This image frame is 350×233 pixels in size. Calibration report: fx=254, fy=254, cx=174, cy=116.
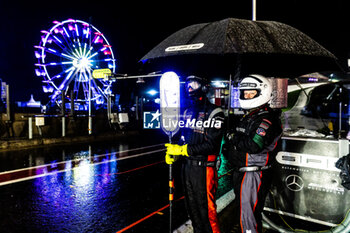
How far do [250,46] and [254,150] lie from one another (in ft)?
3.37

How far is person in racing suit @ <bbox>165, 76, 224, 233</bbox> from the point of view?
2828mm

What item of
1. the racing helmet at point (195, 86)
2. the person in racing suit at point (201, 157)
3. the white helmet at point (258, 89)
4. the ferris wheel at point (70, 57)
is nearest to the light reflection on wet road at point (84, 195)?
the person in racing suit at point (201, 157)

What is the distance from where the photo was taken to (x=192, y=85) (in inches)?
114

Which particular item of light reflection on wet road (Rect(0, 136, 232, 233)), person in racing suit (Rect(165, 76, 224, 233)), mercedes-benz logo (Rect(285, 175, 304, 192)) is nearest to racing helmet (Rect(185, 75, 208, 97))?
person in racing suit (Rect(165, 76, 224, 233))

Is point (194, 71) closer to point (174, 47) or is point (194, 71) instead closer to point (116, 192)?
point (174, 47)

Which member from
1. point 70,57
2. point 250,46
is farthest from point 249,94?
point 70,57

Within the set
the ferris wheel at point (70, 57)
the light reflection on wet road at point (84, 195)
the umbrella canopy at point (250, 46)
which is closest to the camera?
the umbrella canopy at point (250, 46)

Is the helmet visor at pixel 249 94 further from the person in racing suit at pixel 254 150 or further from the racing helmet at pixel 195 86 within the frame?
the racing helmet at pixel 195 86

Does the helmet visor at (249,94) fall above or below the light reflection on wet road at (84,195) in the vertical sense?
above

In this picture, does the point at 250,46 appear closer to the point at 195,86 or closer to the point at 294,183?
the point at 195,86

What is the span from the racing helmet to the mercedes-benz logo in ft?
5.41

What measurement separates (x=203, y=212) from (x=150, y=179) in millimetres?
3509

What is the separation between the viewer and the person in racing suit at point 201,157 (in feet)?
9.28

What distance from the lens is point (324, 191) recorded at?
3127 millimetres
